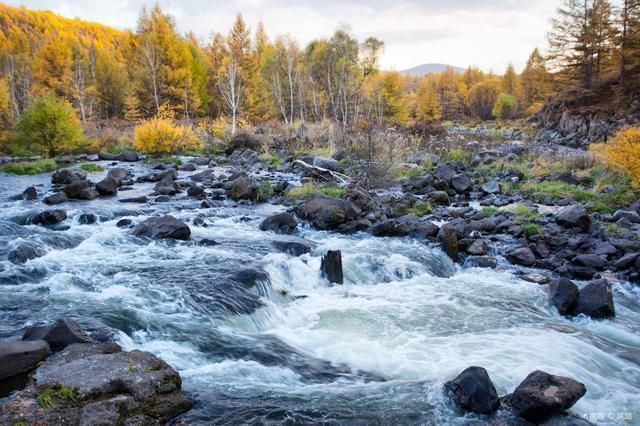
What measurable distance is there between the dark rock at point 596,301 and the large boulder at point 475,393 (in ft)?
12.0

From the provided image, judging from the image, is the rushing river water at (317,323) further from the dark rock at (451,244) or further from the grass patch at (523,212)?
the grass patch at (523,212)

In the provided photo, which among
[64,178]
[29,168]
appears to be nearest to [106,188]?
[64,178]

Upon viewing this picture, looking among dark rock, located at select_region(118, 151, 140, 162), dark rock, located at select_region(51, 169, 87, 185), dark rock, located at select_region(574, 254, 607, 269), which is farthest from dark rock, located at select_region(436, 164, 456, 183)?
dark rock, located at select_region(118, 151, 140, 162)

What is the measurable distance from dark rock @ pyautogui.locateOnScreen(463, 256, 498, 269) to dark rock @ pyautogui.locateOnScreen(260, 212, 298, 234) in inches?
171

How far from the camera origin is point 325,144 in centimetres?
2617

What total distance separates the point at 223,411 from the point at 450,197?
1239 cm

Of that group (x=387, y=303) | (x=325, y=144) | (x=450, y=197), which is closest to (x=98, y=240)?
(x=387, y=303)

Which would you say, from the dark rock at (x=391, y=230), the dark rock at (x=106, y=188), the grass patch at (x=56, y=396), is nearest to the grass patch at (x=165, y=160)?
the dark rock at (x=106, y=188)

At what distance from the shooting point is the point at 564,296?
7336 millimetres

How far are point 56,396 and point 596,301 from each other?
7.42 metres

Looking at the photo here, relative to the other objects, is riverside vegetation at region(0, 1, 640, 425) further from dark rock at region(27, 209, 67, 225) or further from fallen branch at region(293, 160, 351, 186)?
fallen branch at region(293, 160, 351, 186)

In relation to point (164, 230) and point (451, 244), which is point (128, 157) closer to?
point (164, 230)

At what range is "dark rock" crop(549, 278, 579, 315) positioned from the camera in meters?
7.28

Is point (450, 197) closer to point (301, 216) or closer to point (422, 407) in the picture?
point (301, 216)
